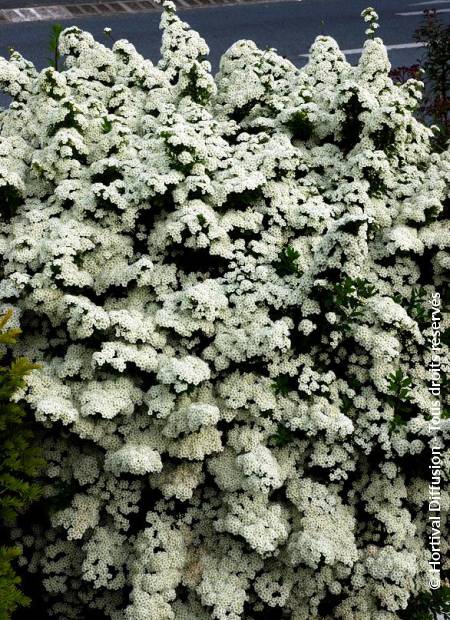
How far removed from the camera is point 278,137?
4246 mm

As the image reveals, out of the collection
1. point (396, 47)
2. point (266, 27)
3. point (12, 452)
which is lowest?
point (12, 452)

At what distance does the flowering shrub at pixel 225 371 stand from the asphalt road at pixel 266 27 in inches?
285

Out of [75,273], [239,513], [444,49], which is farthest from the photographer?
[444,49]

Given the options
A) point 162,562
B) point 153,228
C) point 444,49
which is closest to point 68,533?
point 162,562

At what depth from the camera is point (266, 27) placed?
1222 centimetres

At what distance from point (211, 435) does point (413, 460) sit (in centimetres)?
99

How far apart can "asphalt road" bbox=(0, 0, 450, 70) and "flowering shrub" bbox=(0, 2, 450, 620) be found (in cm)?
724

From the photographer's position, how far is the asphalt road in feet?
36.7

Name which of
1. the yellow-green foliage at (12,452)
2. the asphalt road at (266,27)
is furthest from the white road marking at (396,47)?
the yellow-green foliage at (12,452)

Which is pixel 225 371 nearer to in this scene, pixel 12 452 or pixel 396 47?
pixel 12 452

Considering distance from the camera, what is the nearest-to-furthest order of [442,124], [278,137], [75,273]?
[75,273], [278,137], [442,124]

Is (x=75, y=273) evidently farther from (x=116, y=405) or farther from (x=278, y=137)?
(x=278, y=137)

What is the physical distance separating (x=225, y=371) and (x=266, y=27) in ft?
32.7

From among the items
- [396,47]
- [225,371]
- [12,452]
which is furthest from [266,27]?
[12,452]
